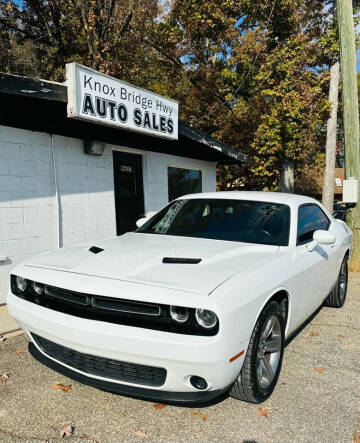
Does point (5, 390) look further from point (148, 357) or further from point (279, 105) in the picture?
point (279, 105)

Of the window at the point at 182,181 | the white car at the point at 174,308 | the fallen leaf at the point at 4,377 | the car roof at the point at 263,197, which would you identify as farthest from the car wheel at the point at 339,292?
the window at the point at 182,181

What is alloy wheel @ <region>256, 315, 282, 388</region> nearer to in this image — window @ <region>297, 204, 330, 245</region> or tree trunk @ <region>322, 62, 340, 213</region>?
window @ <region>297, 204, 330, 245</region>

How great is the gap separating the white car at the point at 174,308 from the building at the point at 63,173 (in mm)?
2559

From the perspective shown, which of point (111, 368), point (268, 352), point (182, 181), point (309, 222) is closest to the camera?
point (111, 368)

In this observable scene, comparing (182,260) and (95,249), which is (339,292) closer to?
(182,260)

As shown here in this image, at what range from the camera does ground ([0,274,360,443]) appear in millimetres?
2316

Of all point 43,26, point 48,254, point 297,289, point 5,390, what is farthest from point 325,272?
point 43,26

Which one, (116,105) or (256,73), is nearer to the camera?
(116,105)

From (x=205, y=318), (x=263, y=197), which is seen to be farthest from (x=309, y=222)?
(x=205, y=318)

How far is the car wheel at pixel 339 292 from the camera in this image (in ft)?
15.8

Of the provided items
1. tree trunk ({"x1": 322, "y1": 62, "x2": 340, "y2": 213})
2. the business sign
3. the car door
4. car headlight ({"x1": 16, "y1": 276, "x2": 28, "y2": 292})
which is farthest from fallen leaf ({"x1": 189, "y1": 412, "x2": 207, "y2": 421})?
tree trunk ({"x1": 322, "y1": 62, "x2": 340, "y2": 213})

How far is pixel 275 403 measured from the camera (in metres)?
2.66

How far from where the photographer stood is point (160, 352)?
6.95 ft

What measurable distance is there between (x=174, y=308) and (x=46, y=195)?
13.9 feet
